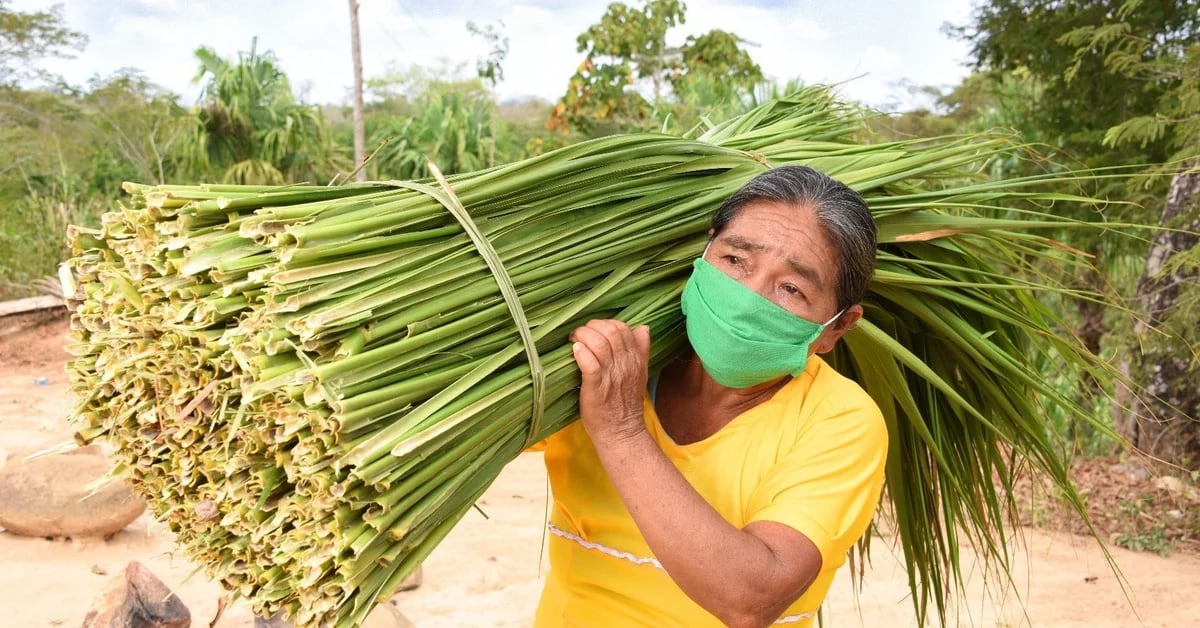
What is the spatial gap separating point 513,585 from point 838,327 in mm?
3126

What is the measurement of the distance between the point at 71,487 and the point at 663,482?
398 cm

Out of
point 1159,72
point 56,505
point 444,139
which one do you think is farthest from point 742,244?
point 444,139

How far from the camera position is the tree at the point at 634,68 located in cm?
1373

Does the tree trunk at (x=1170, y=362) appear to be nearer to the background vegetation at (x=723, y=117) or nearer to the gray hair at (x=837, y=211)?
the background vegetation at (x=723, y=117)

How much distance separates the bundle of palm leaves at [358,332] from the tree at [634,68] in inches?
457

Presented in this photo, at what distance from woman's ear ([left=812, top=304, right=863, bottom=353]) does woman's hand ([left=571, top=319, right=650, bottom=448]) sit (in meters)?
0.31

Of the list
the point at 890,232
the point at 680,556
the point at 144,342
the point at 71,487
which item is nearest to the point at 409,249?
the point at 144,342

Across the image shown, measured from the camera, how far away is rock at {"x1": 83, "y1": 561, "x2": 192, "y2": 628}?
312 centimetres

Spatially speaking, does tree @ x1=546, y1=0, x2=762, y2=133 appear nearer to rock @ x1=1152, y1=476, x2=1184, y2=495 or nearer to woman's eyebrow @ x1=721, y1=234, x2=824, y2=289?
rock @ x1=1152, y1=476, x2=1184, y2=495

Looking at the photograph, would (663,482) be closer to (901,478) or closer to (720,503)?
(720,503)

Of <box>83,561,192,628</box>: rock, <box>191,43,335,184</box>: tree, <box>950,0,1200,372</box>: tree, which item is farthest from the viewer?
<box>191,43,335,184</box>: tree

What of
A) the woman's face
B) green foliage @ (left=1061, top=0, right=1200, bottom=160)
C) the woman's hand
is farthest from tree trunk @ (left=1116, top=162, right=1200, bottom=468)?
the woman's hand

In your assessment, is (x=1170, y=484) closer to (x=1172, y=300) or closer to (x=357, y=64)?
(x=1172, y=300)

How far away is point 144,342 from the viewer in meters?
1.29
